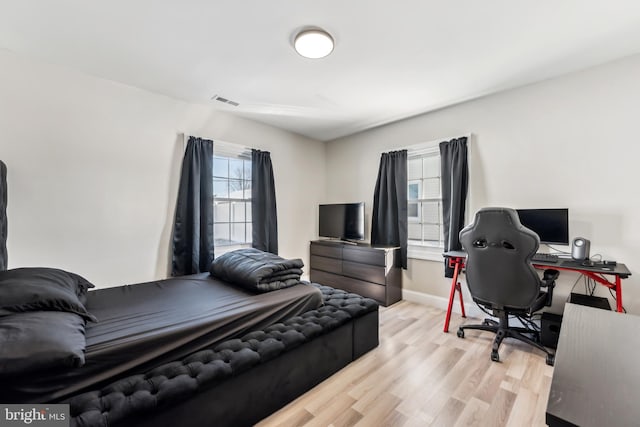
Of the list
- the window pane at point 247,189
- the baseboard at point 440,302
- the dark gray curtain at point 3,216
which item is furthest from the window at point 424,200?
the dark gray curtain at point 3,216

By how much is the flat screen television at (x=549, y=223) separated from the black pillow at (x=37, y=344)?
136 inches

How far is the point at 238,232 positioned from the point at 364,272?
185 centimetres

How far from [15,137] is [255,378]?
2.80 metres

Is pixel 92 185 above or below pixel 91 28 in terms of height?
below

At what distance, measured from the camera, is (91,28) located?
1.90 meters

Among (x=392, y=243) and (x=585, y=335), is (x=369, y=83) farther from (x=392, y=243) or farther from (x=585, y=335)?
(x=585, y=335)

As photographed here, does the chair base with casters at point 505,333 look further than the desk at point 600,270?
Yes

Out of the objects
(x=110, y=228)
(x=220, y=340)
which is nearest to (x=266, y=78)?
(x=110, y=228)

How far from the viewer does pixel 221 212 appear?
353 centimetres

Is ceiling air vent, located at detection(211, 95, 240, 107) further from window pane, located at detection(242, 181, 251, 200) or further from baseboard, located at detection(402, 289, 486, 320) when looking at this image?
baseboard, located at detection(402, 289, 486, 320)

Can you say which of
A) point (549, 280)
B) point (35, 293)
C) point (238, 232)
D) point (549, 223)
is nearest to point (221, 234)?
point (238, 232)

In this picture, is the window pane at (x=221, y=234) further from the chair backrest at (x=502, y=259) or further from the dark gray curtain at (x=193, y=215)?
the chair backrest at (x=502, y=259)

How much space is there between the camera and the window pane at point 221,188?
3.47 metres

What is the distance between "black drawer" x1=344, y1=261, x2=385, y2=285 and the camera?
3.41 meters
